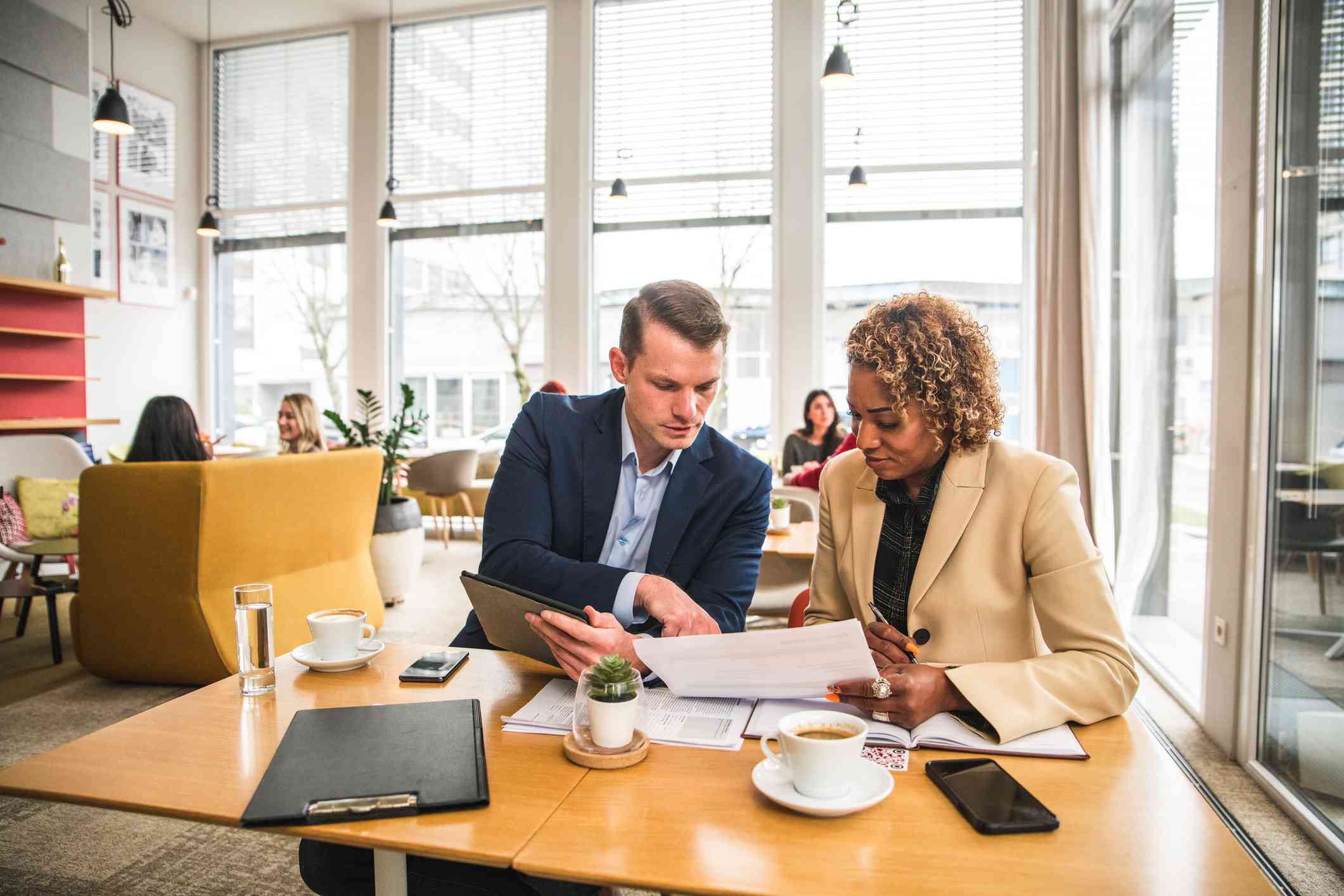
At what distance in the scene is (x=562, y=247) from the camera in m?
8.22

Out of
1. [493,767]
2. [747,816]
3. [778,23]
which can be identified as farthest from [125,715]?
[778,23]

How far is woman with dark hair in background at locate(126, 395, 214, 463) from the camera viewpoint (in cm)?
400

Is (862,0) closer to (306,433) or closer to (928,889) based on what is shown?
(306,433)

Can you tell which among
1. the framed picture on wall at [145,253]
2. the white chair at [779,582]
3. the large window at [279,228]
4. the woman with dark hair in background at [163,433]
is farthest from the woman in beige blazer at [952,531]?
the framed picture on wall at [145,253]

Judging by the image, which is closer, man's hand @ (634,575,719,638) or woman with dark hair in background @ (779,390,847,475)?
man's hand @ (634,575,719,638)

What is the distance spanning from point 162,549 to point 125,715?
68cm

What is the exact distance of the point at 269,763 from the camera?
1101mm

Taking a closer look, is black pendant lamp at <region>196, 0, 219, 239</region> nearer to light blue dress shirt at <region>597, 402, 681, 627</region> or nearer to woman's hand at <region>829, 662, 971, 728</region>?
light blue dress shirt at <region>597, 402, 681, 627</region>

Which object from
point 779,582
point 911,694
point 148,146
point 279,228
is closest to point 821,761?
point 911,694

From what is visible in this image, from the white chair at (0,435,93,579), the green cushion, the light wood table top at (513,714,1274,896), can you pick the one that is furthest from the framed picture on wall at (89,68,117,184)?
the light wood table top at (513,714,1274,896)

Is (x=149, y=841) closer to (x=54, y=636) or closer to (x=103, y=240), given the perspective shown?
(x=54, y=636)

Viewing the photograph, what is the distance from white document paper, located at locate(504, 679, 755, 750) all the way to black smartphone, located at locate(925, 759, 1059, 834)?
0.28m

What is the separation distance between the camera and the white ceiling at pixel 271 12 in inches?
327

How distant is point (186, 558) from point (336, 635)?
7.60ft
